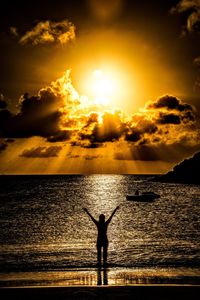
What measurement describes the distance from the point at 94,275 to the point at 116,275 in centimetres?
103

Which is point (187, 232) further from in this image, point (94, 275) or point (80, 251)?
point (94, 275)
